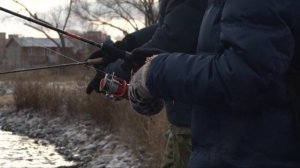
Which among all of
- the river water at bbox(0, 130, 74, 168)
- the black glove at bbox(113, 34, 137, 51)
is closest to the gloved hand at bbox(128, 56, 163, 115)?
the black glove at bbox(113, 34, 137, 51)

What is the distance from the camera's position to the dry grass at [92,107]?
8.57 m

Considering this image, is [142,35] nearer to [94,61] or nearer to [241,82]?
[94,61]


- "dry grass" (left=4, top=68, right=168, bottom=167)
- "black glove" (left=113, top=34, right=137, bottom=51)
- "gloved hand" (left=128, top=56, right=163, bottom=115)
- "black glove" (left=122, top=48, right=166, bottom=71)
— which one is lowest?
"dry grass" (left=4, top=68, right=168, bottom=167)

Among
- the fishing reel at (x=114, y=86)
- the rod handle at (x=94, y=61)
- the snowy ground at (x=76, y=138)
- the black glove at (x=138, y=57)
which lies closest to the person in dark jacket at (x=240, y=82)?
the black glove at (x=138, y=57)

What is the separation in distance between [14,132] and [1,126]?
1886 millimetres

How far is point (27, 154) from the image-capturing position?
1247 centimetres

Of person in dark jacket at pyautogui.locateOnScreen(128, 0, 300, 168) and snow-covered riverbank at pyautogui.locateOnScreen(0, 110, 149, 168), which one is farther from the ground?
person in dark jacket at pyautogui.locateOnScreen(128, 0, 300, 168)

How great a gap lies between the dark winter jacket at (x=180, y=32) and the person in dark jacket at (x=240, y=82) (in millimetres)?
597

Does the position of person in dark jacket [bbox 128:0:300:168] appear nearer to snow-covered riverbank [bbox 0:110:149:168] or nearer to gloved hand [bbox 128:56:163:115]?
gloved hand [bbox 128:56:163:115]

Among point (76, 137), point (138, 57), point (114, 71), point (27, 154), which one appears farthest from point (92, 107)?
point (138, 57)

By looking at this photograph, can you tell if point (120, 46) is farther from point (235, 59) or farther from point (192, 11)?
point (235, 59)

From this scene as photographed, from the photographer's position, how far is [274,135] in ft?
6.61

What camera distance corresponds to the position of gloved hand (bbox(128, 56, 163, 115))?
2184 millimetres

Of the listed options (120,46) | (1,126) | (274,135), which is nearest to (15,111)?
(1,126)
